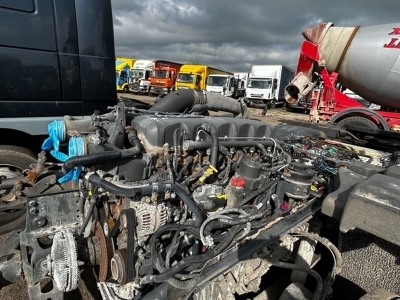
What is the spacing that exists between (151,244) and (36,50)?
7.70 ft

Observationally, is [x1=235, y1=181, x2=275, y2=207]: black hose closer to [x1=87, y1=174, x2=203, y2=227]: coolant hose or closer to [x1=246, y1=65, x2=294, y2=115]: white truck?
[x1=87, y1=174, x2=203, y2=227]: coolant hose

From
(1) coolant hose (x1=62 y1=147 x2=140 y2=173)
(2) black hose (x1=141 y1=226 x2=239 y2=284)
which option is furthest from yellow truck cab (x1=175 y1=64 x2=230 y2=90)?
(2) black hose (x1=141 y1=226 x2=239 y2=284)

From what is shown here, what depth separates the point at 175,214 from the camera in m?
1.78

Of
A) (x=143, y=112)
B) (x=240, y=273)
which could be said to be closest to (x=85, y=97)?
(x=143, y=112)

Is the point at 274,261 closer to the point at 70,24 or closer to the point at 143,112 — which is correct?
the point at 143,112

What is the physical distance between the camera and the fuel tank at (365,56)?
21.6ft

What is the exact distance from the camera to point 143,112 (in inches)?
102

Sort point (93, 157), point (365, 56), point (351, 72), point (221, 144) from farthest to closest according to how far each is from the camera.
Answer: point (351, 72)
point (365, 56)
point (221, 144)
point (93, 157)

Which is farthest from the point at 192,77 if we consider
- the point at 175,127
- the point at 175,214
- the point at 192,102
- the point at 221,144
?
the point at 175,214

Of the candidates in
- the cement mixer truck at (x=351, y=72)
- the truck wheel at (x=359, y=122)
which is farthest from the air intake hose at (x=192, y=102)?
the truck wheel at (x=359, y=122)

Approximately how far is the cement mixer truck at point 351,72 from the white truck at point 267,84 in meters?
12.5

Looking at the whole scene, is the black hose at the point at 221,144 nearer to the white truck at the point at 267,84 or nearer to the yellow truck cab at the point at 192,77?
the white truck at the point at 267,84

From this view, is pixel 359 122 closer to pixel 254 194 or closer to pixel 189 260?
pixel 254 194

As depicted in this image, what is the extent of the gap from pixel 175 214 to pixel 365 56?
24.1 ft
